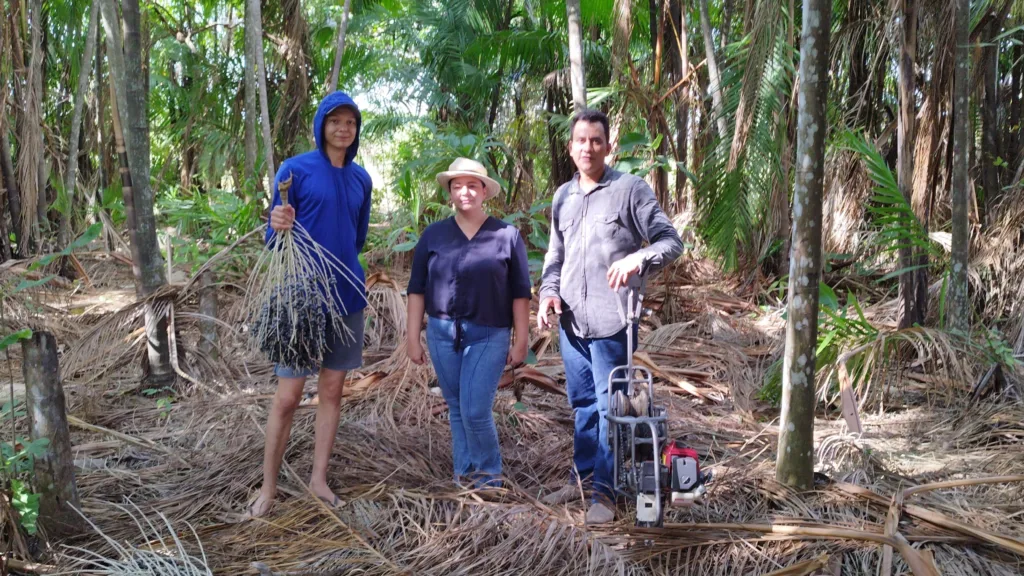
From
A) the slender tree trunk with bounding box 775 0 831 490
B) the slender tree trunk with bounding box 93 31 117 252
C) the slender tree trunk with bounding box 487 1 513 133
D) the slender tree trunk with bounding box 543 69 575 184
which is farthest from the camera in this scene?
the slender tree trunk with bounding box 487 1 513 133

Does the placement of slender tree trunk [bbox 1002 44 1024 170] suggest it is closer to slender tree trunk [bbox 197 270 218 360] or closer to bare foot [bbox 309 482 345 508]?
bare foot [bbox 309 482 345 508]

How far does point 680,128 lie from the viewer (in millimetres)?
9508

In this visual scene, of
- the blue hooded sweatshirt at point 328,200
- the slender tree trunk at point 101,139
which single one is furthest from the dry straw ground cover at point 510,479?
the slender tree trunk at point 101,139

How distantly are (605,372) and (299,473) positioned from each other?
1.63 meters

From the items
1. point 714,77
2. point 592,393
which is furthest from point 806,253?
point 714,77

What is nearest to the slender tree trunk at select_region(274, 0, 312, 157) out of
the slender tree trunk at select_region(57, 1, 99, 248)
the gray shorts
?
the slender tree trunk at select_region(57, 1, 99, 248)

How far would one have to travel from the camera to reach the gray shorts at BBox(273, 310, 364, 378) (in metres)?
3.41

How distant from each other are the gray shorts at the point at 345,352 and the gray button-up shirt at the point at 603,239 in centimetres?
96

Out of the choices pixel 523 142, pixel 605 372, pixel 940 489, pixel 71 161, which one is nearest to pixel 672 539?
pixel 605 372

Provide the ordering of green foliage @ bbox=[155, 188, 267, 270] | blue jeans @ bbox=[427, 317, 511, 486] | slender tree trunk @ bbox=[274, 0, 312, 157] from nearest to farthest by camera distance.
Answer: blue jeans @ bbox=[427, 317, 511, 486] → green foliage @ bbox=[155, 188, 267, 270] → slender tree trunk @ bbox=[274, 0, 312, 157]

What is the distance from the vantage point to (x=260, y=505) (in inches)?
136

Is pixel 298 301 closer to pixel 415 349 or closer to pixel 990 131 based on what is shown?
pixel 415 349

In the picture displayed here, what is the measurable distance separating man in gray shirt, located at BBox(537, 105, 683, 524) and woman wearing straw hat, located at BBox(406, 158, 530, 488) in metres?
0.21

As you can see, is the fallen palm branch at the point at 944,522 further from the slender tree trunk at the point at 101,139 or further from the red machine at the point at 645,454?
the slender tree trunk at the point at 101,139
